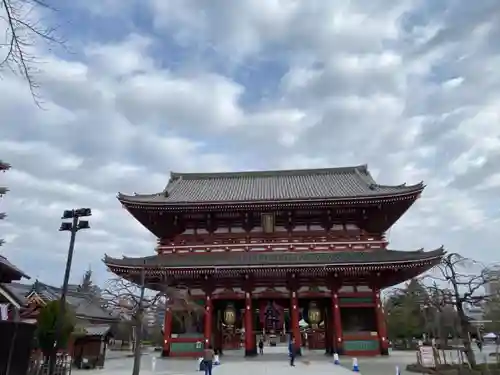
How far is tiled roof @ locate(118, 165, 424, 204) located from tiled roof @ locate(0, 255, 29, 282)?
37.2ft

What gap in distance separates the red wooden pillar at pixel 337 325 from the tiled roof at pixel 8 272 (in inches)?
749

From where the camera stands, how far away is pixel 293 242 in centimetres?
3050

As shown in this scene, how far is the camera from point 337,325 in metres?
28.1

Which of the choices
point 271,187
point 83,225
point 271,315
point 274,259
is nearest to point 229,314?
point 271,315

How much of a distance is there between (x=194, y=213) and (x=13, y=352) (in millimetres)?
20114

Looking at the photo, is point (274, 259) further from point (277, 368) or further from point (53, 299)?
point (53, 299)

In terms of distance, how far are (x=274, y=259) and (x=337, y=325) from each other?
6.07 meters

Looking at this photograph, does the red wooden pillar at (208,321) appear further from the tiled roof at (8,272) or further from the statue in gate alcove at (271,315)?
the tiled roof at (8,272)

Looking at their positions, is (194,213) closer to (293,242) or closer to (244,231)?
(244,231)

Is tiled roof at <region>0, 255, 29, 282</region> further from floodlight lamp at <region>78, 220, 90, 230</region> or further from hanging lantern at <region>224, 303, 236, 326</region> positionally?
hanging lantern at <region>224, 303, 236, 326</region>

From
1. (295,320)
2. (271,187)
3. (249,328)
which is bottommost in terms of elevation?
(249,328)

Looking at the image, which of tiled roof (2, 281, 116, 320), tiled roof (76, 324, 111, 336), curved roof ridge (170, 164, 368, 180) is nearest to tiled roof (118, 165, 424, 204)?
curved roof ridge (170, 164, 368, 180)

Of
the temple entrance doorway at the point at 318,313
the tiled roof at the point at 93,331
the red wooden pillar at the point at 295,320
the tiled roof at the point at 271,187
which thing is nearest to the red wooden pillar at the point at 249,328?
the red wooden pillar at the point at 295,320

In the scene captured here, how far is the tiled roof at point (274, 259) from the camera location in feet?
89.2
